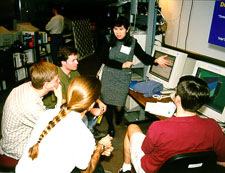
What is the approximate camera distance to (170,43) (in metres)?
2.69

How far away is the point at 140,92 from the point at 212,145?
1.13 m

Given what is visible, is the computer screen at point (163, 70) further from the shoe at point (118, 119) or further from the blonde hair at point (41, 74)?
the blonde hair at point (41, 74)

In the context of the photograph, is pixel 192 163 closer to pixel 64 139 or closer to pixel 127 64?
pixel 64 139

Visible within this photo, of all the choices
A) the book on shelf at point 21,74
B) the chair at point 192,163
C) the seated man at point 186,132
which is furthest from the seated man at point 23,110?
the book on shelf at point 21,74

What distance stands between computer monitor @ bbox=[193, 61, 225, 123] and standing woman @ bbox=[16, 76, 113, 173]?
107 centimetres

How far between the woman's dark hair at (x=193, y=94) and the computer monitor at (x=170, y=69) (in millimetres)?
794

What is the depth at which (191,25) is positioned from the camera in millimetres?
2266

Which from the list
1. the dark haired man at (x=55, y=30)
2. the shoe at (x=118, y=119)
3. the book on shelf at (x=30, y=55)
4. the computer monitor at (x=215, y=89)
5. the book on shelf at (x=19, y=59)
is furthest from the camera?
the dark haired man at (x=55, y=30)

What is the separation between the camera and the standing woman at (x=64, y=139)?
104cm

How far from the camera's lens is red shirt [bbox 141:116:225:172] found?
1156 millimetres

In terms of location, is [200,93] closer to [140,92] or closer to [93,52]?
[140,92]

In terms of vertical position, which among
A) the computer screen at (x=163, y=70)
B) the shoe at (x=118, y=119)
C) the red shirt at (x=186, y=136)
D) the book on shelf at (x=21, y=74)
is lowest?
the shoe at (x=118, y=119)

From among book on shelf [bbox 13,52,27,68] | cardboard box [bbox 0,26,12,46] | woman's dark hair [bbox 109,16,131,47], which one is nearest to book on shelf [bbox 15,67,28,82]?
book on shelf [bbox 13,52,27,68]

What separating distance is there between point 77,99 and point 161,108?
3.32 feet
